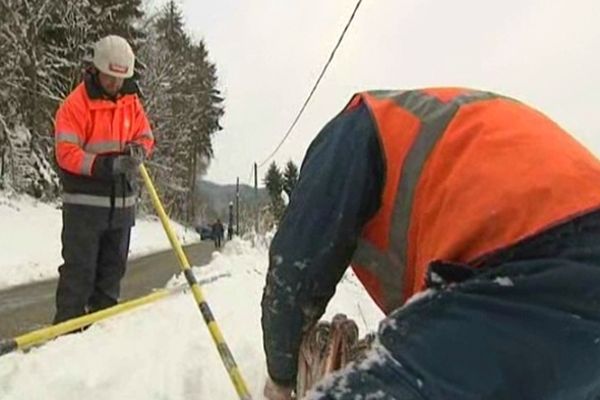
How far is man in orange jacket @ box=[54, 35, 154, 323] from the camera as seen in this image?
14.9 feet

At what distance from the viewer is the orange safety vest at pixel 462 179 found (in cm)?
104

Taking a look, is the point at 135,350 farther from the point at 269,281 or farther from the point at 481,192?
the point at 481,192

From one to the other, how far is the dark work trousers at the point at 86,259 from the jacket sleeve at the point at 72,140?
0.30 metres

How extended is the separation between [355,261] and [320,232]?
147mm

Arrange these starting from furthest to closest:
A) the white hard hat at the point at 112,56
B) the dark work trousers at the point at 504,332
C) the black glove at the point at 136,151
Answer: the black glove at the point at 136,151 → the white hard hat at the point at 112,56 → the dark work trousers at the point at 504,332

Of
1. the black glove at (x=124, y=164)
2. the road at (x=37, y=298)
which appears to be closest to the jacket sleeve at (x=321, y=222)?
the black glove at (x=124, y=164)

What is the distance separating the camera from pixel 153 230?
95.5ft

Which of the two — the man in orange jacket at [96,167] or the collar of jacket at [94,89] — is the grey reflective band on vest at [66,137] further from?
the collar of jacket at [94,89]

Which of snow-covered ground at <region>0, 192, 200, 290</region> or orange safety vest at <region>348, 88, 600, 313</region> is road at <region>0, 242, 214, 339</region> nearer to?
snow-covered ground at <region>0, 192, 200, 290</region>

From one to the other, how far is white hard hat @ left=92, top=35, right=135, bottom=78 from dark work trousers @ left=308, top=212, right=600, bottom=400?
386 centimetres

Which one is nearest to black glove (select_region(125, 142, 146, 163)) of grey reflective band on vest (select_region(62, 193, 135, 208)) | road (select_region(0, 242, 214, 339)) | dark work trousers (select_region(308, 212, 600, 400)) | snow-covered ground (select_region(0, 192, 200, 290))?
grey reflective band on vest (select_region(62, 193, 135, 208))

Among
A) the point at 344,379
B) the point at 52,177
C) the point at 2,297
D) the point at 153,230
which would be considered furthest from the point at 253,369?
the point at 153,230

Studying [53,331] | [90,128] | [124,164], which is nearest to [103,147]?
[90,128]

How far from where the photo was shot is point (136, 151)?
15.4 feet
